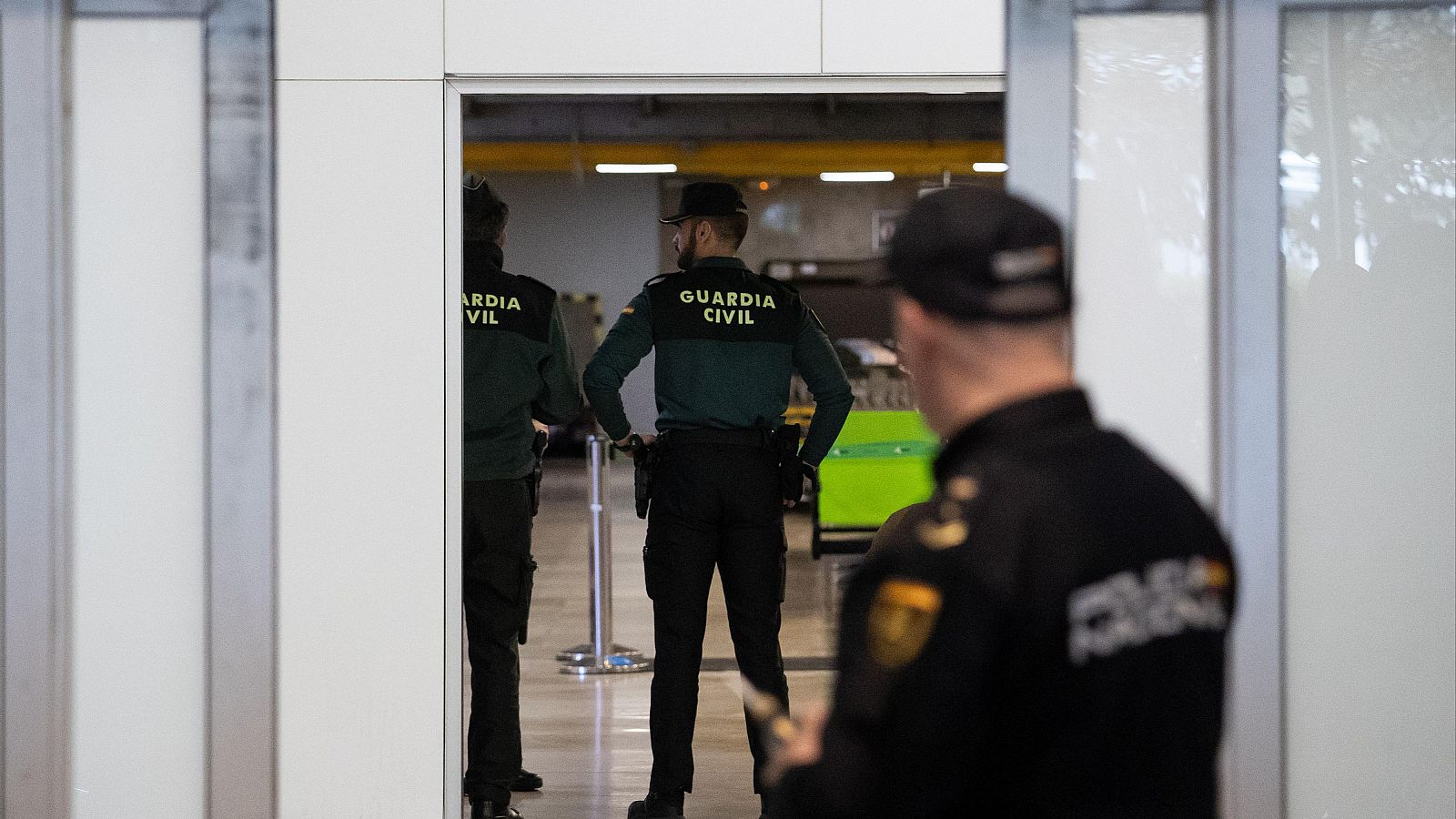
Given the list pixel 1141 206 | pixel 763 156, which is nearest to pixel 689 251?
pixel 1141 206

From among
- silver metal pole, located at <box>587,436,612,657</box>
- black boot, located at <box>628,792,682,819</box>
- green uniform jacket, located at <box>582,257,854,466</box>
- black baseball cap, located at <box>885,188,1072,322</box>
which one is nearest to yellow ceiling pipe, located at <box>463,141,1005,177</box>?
silver metal pole, located at <box>587,436,612,657</box>

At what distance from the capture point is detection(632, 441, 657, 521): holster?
389 centimetres

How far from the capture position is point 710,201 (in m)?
3.95

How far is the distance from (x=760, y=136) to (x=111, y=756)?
34.9 ft

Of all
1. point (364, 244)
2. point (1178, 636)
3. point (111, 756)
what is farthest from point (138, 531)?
point (1178, 636)

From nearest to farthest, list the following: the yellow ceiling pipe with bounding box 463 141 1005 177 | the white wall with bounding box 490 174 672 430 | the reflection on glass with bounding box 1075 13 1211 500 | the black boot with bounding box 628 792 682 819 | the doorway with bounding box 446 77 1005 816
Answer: the reflection on glass with bounding box 1075 13 1211 500, the black boot with bounding box 628 792 682 819, the doorway with bounding box 446 77 1005 816, the yellow ceiling pipe with bounding box 463 141 1005 177, the white wall with bounding box 490 174 672 430

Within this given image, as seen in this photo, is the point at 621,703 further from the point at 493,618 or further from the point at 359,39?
the point at 359,39

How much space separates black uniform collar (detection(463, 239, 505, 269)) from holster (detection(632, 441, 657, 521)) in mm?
602

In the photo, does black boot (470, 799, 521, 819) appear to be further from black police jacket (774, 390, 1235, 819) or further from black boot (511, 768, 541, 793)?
black police jacket (774, 390, 1235, 819)

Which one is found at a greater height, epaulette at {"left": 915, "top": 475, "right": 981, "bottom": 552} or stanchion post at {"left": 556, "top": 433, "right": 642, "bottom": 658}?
epaulette at {"left": 915, "top": 475, "right": 981, "bottom": 552}

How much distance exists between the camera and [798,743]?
4.05 ft

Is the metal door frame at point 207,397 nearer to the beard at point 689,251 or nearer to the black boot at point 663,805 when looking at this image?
the black boot at point 663,805

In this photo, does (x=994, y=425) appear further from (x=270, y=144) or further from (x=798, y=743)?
(x=270, y=144)

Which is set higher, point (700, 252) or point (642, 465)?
point (700, 252)
